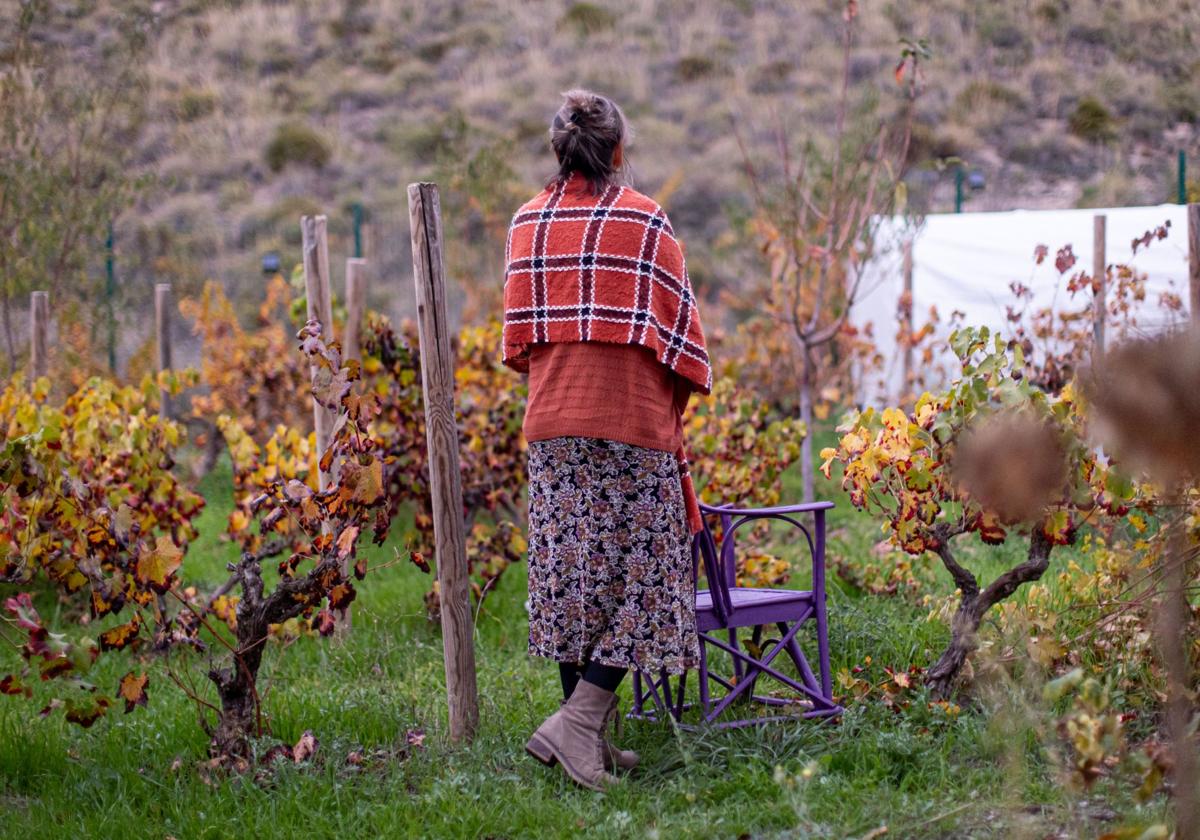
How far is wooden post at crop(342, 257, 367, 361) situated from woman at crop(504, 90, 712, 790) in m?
2.41

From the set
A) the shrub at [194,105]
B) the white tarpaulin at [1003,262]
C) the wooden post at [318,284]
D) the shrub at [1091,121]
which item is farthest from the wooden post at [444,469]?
the shrub at [194,105]

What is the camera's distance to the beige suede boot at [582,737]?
3385 millimetres

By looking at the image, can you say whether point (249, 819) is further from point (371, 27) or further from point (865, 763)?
point (371, 27)

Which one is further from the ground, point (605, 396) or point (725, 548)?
point (605, 396)

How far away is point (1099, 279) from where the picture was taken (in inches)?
277

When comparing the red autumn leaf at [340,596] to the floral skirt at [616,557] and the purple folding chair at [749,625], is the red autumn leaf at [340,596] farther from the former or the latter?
the purple folding chair at [749,625]

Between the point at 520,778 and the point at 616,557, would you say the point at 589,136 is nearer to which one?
the point at 616,557

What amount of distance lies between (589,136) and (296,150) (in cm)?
2044

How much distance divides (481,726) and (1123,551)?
1998 mm

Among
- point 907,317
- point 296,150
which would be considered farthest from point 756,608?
point 296,150

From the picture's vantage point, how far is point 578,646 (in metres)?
3.48

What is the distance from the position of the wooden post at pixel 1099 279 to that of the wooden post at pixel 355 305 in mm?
3794

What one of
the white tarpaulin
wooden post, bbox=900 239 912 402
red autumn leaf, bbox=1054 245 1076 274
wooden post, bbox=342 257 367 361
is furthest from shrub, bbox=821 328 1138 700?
wooden post, bbox=900 239 912 402

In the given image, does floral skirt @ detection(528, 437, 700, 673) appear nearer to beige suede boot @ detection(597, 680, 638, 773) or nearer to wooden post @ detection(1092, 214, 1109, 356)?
beige suede boot @ detection(597, 680, 638, 773)
